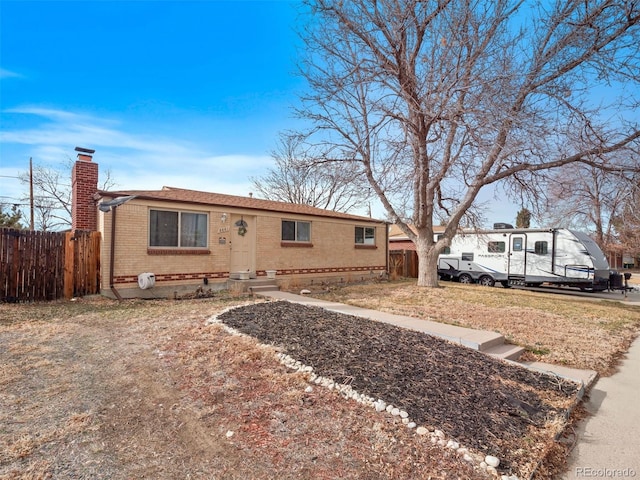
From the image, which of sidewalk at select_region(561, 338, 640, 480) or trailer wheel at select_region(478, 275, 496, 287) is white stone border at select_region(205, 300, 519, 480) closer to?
sidewalk at select_region(561, 338, 640, 480)

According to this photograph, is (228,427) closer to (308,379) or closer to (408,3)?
(308,379)

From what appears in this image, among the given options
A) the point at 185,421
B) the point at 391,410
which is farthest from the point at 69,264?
the point at 391,410

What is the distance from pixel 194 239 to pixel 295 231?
3.94 m

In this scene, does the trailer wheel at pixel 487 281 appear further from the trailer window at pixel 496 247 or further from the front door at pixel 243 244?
the front door at pixel 243 244

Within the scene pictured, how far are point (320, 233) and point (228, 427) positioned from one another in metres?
11.3

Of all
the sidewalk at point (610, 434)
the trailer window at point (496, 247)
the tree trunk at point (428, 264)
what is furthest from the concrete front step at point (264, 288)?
the trailer window at point (496, 247)

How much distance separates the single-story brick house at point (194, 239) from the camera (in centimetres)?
920

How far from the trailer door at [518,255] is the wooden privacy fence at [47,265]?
16276 millimetres

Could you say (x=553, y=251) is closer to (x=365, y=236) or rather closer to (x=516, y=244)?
(x=516, y=244)

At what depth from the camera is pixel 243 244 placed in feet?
38.5

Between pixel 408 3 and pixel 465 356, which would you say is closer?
pixel 465 356

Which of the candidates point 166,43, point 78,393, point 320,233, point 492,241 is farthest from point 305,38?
point 492,241

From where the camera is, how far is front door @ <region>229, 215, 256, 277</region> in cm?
1146

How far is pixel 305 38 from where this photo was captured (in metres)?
9.95
